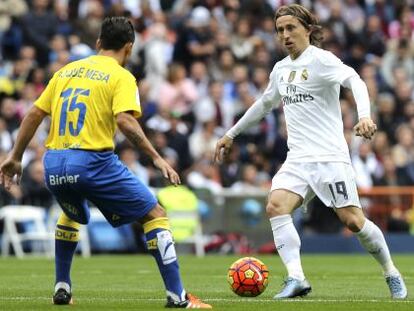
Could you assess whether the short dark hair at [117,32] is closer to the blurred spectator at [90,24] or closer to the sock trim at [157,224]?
the sock trim at [157,224]

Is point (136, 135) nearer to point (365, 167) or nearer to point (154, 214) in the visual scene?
point (154, 214)

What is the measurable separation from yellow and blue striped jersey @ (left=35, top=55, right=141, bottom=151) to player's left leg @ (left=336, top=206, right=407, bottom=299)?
246cm

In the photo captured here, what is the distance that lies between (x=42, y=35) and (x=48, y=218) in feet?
12.2

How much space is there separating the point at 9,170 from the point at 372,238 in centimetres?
329

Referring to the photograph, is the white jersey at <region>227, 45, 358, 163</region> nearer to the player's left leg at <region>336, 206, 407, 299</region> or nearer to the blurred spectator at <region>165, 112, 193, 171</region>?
the player's left leg at <region>336, 206, 407, 299</region>

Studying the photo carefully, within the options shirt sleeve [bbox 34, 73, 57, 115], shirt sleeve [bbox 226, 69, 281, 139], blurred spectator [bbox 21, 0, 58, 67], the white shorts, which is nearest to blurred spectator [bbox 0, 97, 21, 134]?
blurred spectator [bbox 21, 0, 58, 67]

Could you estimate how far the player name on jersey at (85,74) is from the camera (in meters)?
9.63

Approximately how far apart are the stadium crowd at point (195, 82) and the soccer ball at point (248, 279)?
11.1 meters

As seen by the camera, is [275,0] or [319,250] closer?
[319,250]

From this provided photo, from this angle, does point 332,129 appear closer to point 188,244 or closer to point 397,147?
point 188,244

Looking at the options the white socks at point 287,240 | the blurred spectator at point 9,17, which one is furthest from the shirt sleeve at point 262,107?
the blurred spectator at point 9,17

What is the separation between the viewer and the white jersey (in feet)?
36.3

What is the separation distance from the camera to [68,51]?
23312mm

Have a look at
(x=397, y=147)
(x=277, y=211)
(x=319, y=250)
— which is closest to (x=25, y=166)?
(x=319, y=250)
